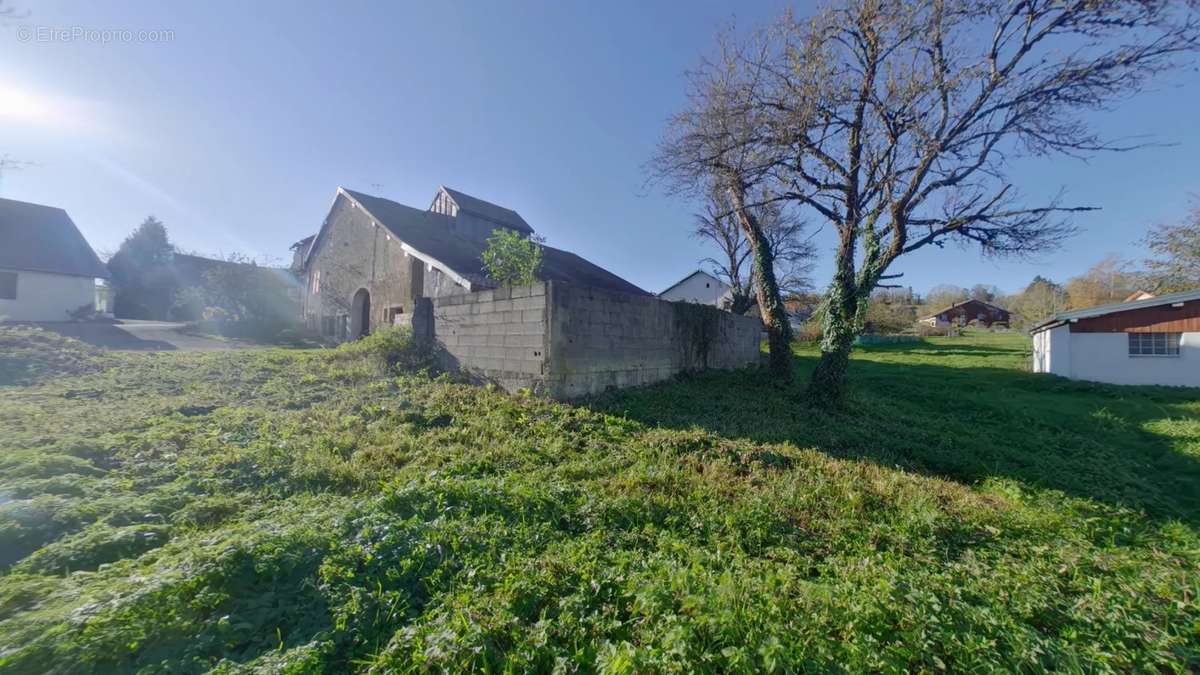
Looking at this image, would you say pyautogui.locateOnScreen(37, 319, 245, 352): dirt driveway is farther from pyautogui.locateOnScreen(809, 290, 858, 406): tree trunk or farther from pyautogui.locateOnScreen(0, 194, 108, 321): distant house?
pyautogui.locateOnScreen(809, 290, 858, 406): tree trunk

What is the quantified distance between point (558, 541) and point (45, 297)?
2870 centimetres

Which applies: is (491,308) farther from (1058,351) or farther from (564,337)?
(1058,351)

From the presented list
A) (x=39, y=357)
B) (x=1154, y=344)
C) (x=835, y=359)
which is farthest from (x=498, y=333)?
(x=1154, y=344)

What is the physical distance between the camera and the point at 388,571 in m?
2.73

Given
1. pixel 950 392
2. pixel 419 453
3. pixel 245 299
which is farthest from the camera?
pixel 245 299

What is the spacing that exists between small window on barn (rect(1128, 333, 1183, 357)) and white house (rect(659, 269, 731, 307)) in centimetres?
2232

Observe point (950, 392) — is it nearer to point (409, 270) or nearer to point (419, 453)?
point (419, 453)

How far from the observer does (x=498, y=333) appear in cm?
812

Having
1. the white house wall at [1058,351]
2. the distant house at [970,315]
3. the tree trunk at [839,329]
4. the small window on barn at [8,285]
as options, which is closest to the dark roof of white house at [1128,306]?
the white house wall at [1058,351]

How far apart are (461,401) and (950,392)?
13236 mm

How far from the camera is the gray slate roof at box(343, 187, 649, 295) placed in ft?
42.8

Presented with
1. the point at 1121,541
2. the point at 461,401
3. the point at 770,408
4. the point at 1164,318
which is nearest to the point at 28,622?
the point at 461,401

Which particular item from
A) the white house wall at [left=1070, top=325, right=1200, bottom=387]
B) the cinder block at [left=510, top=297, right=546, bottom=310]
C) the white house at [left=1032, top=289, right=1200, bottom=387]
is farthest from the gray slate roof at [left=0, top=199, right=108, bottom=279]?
the white house wall at [left=1070, top=325, right=1200, bottom=387]

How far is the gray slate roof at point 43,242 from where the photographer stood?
1884 centimetres
